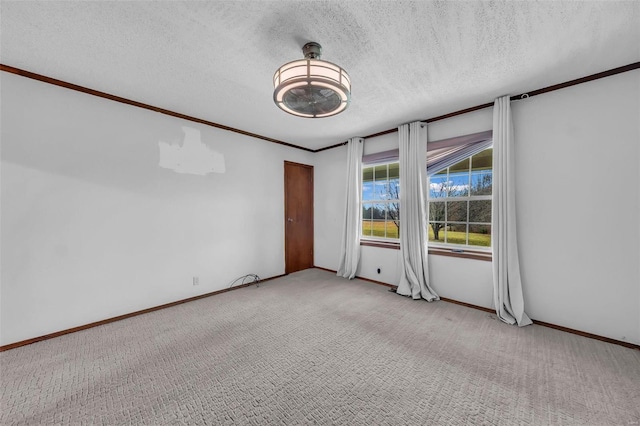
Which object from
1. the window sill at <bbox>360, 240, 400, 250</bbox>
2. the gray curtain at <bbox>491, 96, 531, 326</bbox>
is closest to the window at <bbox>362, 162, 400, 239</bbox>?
the window sill at <bbox>360, 240, 400, 250</bbox>

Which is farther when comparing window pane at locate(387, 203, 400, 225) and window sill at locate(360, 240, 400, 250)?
window pane at locate(387, 203, 400, 225)

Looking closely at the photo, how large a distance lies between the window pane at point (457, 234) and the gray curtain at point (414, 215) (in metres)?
0.34

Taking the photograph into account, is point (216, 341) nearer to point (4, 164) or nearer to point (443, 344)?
point (443, 344)

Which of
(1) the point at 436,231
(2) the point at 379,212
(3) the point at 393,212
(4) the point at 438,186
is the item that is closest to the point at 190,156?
(2) the point at 379,212

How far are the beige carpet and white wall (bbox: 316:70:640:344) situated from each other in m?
0.36

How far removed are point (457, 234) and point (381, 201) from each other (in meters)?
1.37

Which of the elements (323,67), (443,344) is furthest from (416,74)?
(443,344)

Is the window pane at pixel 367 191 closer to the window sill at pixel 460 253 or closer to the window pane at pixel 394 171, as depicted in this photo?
the window pane at pixel 394 171

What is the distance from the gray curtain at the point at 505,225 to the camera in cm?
280

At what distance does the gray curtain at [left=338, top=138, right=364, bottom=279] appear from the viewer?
4457 mm

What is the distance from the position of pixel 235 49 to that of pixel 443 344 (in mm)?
3316

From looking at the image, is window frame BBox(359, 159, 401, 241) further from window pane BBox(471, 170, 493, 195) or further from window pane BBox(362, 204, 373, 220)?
window pane BBox(471, 170, 493, 195)

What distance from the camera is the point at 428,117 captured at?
3539 mm

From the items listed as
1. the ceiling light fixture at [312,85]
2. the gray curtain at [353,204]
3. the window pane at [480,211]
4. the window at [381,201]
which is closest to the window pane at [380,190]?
the window at [381,201]
